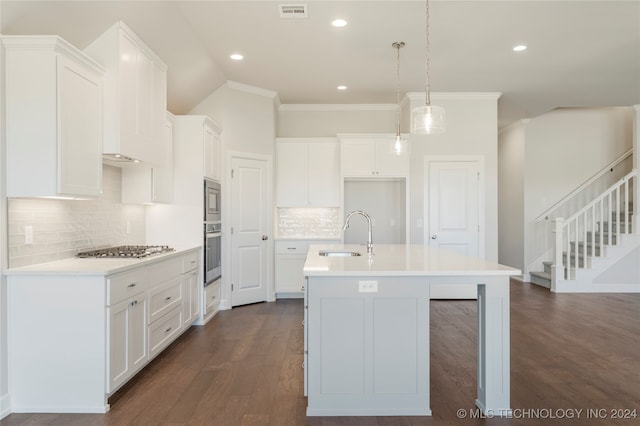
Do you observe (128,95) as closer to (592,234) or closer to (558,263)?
(558,263)

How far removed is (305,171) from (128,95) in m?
3.15

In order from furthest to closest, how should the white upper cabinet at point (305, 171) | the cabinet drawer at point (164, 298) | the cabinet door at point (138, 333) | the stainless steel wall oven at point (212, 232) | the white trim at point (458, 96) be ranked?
the white upper cabinet at point (305, 171)
the white trim at point (458, 96)
the stainless steel wall oven at point (212, 232)
the cabinet drawer at point (164, 298)
the cabinet door at point (138, 333)

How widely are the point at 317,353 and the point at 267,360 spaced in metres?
1.09

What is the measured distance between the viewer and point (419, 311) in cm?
247

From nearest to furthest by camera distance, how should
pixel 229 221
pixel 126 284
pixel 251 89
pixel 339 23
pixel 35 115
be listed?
pixel 35 115 < pixel 126 284 < pixel 339 23 < pixel 229 221 < pixel 251 89

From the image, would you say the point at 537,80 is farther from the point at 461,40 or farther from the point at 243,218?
the point at 243,218

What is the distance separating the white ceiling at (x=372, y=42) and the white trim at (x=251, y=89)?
112 mm

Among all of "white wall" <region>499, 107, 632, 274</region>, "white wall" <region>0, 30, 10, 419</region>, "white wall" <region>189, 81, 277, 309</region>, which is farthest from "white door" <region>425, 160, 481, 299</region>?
"white wall" <region>0, 30, 10, 419</region>

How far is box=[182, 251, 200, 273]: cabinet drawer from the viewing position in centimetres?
400

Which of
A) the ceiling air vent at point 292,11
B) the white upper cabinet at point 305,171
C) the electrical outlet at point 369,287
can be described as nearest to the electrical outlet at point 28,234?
the electrical outlet at point 369,287

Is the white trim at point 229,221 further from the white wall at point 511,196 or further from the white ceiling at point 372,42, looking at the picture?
the white wall at point 511,196

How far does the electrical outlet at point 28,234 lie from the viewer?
265cm

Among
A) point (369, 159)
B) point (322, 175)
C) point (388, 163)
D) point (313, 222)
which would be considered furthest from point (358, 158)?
point (313, 222)

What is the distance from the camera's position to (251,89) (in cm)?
552
